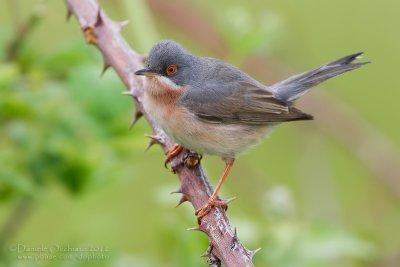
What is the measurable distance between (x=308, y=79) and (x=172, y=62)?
87 cm

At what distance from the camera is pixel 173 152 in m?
4.59

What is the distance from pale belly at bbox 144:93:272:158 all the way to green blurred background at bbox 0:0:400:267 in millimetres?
188

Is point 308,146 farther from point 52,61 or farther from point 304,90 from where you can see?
point 52,61

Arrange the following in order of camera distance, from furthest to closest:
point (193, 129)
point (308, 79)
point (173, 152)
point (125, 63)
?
1. point (308, 79)
2. point (193, 129)
3. point (173, 152)
4. point (125, 63)

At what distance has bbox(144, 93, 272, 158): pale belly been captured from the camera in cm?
476

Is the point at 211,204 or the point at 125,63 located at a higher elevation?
the point at 125,63

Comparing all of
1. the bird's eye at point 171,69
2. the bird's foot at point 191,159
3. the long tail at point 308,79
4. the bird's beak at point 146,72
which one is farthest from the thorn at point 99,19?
the long tail at point 308,79

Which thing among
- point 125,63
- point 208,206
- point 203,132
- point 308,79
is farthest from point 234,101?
point 208,206

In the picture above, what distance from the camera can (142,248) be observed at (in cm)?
630

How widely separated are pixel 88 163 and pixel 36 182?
29 centimetres

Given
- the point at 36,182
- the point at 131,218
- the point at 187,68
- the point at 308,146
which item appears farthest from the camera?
the point at 131,218

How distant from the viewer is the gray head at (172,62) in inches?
193

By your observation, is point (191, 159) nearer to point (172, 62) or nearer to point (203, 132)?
point (203, 132)

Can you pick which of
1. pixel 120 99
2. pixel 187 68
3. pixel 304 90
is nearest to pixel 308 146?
pixel 304 90
